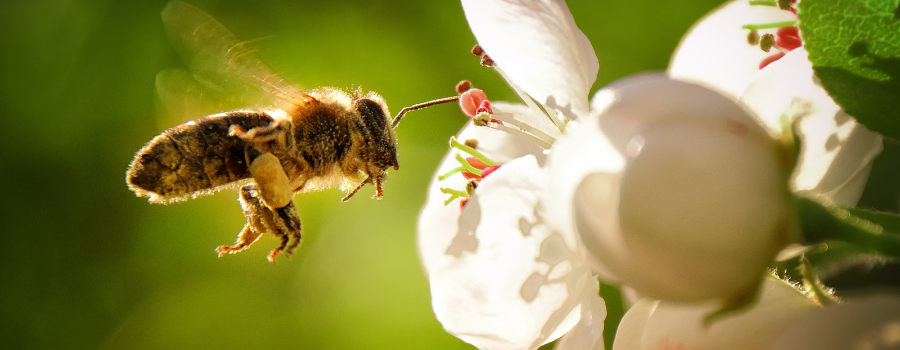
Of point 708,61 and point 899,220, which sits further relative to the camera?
point 708,61

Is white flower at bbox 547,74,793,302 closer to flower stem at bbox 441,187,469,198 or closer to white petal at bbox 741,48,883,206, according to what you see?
white petal at bbox 741,48,883,206

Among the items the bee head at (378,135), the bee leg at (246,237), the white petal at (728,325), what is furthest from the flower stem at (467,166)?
the white petal at (728,325)

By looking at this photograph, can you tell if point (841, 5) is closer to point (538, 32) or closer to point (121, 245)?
point (538, 32)

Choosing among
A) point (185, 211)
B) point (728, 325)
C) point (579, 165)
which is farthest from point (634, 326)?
point (185, 211)

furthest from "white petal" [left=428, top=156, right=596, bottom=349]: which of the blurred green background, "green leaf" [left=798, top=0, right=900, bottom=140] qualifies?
the blurred green background

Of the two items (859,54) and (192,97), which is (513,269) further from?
(192,97)

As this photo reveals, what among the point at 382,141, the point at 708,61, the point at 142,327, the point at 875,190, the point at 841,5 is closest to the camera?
the point at 841,5

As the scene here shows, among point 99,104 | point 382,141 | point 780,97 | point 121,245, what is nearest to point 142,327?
point 121,245

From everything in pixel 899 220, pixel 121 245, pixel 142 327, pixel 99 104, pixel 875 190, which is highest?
pixel 899 220
